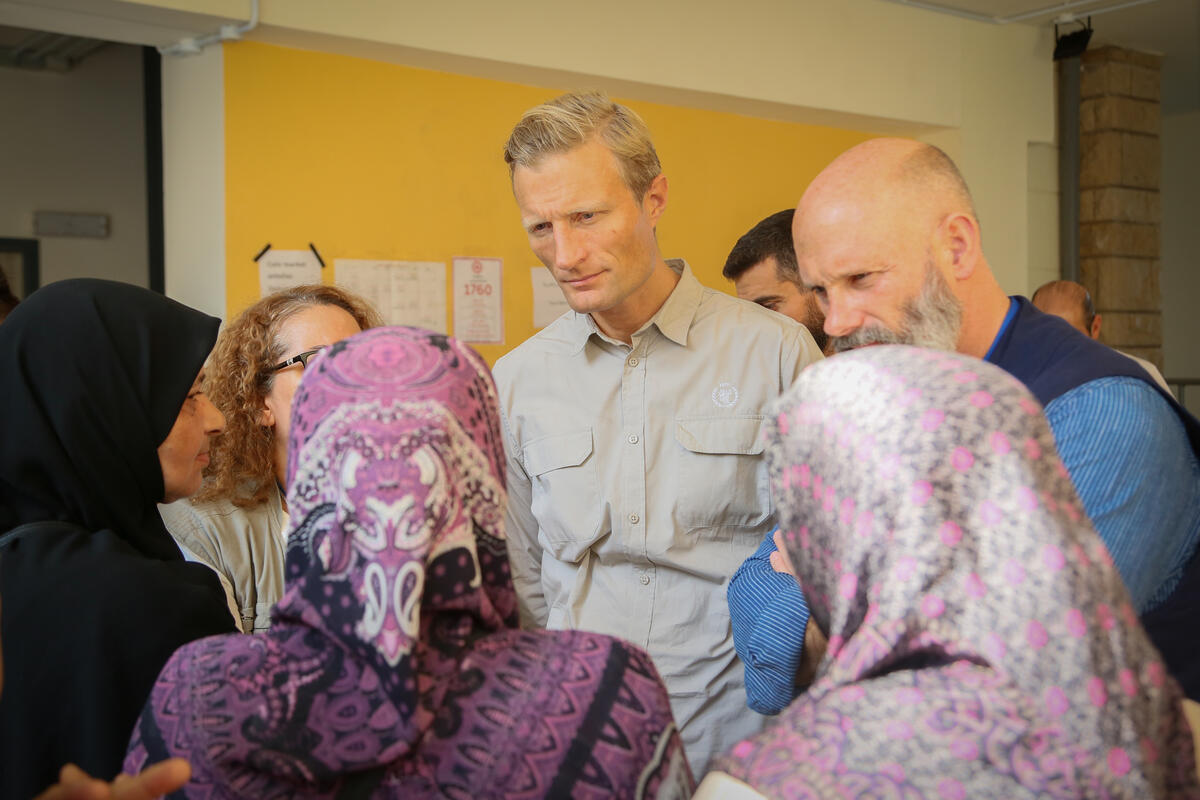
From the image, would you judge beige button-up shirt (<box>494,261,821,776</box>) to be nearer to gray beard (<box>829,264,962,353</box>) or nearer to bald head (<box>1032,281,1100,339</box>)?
gray beard (<box>829,264,962,353</box>)

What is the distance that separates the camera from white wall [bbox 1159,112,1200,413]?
827 centimetres

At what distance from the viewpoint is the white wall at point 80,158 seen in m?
6.34

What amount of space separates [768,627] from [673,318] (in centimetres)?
75

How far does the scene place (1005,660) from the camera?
95 cm

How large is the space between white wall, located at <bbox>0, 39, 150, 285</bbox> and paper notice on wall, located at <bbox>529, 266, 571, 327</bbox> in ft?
10.1

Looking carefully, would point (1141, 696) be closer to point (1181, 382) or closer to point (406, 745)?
point (406, 745)

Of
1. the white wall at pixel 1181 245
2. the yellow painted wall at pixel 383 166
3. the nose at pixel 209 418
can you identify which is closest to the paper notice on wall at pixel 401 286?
the yellow painted wall at pixel 383 166

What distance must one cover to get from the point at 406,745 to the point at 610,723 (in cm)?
21

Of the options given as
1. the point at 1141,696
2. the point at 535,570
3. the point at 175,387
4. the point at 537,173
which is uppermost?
the point at 537,173

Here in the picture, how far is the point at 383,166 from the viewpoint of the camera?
4.30 meters

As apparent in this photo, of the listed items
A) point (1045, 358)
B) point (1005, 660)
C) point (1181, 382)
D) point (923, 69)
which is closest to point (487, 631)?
point (1005, 660)

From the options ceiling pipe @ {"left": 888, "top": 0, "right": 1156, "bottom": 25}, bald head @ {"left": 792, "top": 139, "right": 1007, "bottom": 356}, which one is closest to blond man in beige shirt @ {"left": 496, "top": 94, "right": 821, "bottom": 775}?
bald head @ {"left": 792, "top": 139, "right": 1007, "bottom": 356}

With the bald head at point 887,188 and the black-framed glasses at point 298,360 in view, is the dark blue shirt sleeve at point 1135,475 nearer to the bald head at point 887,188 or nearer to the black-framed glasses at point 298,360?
the bald head at point 887,188

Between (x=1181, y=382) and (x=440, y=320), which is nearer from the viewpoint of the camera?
(x=440, y=320)
